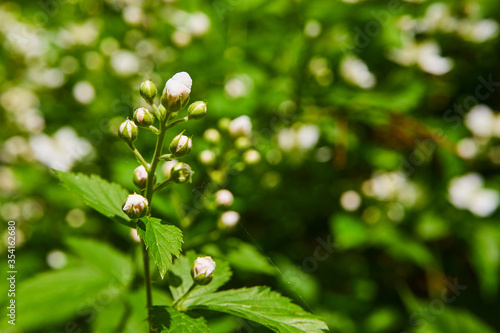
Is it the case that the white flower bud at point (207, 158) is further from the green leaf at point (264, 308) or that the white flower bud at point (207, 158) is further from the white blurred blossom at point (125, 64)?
the white blurred blossom at point (125, 64)

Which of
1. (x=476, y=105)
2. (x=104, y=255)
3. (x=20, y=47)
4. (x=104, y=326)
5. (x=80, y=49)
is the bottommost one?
(x=104, y=326)

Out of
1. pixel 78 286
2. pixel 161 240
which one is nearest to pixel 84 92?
pixel 78 286

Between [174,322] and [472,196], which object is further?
[472,196]

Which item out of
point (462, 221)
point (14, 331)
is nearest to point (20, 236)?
point (14, 331)

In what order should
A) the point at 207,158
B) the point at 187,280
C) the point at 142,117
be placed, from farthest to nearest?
the point at 207,158, the point at 187,280, the point at 142,117

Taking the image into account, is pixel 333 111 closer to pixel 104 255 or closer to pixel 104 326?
pixel 104 255

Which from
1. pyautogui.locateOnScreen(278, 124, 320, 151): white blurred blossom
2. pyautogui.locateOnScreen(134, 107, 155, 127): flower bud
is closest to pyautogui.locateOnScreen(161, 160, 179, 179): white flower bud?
pyautogui.locateOnScreen(134, 107, 155, 127): flower bud

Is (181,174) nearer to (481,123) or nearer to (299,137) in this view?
(299,137)

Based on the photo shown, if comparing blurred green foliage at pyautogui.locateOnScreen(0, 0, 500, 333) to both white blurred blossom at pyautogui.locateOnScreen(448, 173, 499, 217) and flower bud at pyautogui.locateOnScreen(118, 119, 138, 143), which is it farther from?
flower bud at pyautogui.locateOnScreen(118, 119, 138, 143)
